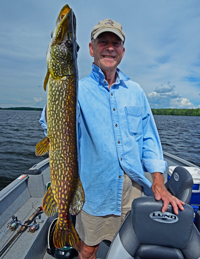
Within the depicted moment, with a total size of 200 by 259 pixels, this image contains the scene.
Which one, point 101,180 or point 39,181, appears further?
point 39,181

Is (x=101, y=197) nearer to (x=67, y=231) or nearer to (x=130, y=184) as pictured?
(x=130, y=184)

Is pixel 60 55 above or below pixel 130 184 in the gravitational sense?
above

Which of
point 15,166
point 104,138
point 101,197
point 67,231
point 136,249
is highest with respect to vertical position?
point 104,138

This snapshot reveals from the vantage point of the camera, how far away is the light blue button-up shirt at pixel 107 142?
1.96 meters

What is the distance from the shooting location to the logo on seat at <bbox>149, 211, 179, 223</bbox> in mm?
1504

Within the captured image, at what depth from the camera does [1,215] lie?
9.54 ft

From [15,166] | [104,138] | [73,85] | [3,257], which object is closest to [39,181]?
[3,257]

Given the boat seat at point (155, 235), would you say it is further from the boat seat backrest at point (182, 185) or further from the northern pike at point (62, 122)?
the northern pike at point (62, 122)

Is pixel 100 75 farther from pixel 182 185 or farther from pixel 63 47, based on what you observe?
pixel 182 185

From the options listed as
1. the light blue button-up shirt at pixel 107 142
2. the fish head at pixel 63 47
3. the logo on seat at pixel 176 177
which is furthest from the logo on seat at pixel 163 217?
the fish head at pixel 63 47

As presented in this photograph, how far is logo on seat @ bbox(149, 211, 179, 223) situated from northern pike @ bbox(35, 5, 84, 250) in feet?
2.12

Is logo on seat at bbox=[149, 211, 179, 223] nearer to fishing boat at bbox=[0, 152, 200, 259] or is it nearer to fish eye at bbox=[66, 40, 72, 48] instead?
fishing boat at bbox=[0, 152, 200, 259]

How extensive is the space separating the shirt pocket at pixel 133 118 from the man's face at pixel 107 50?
1.77 ft

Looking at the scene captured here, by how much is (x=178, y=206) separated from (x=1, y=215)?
2.78m
